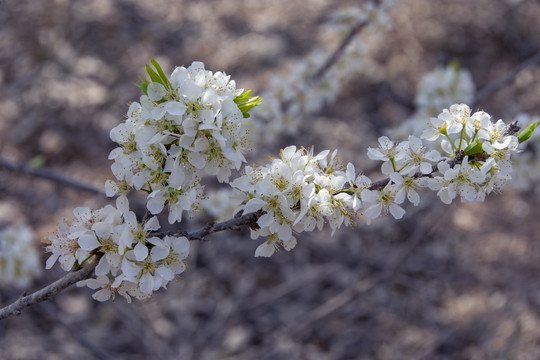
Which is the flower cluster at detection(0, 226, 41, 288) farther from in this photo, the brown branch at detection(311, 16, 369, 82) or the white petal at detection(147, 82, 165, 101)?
the brown branch at detection(311, 16, 369, 82)

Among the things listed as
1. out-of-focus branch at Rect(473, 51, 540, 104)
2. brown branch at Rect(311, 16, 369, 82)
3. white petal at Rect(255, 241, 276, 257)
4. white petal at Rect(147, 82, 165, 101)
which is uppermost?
brown branch at Rect(311, 16, 369, 82)

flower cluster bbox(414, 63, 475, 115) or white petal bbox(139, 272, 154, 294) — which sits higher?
flower cluster bbox(414, 63, 475, 115)

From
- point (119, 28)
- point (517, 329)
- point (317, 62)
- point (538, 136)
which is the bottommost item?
point (517, 329)

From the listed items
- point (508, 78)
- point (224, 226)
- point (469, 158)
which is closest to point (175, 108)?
point (224, 226)

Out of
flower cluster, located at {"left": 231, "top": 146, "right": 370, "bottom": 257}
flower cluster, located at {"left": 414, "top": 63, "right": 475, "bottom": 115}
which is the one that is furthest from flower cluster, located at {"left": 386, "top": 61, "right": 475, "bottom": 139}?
flower cluster, located at {"left": 231, "top": 146, "right": 370, "bottom": 257}

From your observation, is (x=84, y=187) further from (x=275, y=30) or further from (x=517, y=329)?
(x=275, y=30)

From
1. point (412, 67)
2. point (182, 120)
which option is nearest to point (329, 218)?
point (182, 120)
